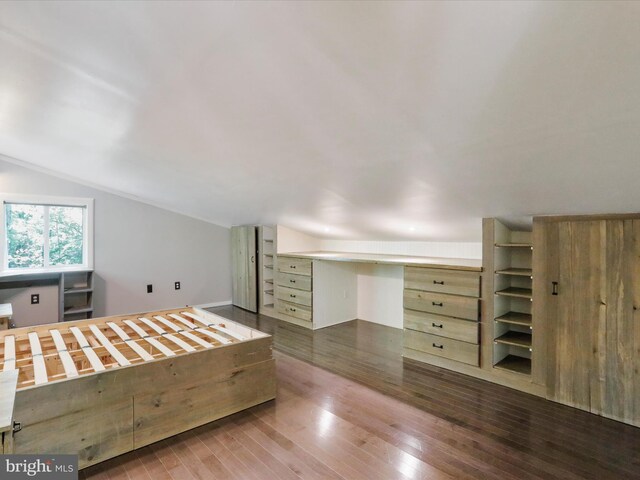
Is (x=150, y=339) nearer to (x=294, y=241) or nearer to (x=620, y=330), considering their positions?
(x=294, y=241)

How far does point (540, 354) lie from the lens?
111 inches

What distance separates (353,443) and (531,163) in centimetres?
202

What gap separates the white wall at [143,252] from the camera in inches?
189

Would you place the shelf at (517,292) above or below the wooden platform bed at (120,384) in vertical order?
above

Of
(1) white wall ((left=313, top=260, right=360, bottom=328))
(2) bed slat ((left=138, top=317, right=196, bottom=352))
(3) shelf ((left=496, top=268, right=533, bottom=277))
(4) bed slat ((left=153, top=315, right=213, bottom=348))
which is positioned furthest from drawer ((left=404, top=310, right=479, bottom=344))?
(2) bed slat ((left=138, top=317, right=196, bottom=352))

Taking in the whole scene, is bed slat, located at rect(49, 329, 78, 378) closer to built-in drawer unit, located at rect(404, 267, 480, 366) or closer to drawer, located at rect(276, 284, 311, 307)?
drawer, located at rect(276, 284, 311, 307)

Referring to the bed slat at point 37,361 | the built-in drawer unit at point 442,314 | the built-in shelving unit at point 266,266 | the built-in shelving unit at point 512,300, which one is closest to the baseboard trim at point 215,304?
the built-in shelving unit at point 266,266

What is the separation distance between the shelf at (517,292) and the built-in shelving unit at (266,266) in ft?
11.5

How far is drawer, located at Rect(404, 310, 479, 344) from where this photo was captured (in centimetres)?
321

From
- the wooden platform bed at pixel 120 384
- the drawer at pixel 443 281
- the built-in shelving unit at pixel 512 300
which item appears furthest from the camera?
the drawer at pixel 443 281

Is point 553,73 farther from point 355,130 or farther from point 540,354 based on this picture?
point 540,354

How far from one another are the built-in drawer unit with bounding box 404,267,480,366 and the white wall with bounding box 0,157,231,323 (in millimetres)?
3839

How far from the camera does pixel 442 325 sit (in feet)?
11.2

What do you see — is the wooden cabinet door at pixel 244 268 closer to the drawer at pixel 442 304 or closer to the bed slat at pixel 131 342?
the bed slat at pixel 131 342
